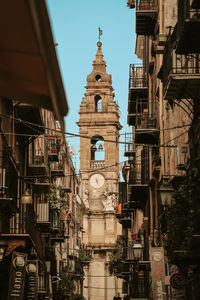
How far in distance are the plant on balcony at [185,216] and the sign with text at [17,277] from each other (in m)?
5.68

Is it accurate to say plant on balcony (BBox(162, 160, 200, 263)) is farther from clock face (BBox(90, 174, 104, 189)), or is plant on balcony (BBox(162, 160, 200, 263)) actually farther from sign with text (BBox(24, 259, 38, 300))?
clock face (BBox(90, 174, 104, 189))

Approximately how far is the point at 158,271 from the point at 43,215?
991cm

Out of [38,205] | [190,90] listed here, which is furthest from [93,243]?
[190,90]

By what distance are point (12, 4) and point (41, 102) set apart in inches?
27.1

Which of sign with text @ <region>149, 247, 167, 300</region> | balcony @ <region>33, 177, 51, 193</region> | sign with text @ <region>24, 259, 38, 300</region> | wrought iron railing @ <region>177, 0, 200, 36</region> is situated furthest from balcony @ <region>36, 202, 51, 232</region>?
wrought iron railing @ <region>177, 0, 200, 36</region>

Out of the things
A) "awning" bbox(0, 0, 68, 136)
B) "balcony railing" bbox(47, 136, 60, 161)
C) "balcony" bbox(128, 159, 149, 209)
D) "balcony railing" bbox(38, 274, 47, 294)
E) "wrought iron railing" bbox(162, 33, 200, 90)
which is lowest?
"awning" bbox(0, 0, 68, 136)

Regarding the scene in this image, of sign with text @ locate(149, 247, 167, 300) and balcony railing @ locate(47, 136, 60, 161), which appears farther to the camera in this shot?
balcony railing @ locate(47, 136, 60, 161)

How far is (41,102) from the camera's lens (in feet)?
12.2

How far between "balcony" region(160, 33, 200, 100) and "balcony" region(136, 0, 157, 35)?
1011 centimetres

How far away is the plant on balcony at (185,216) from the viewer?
37.7 feet

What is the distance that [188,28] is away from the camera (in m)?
11.0

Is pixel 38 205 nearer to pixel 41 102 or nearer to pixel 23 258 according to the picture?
pixel 23 258

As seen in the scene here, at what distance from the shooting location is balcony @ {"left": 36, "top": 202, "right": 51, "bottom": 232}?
2822cm

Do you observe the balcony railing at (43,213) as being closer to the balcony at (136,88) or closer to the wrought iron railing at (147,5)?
the balcony at (136,88)
